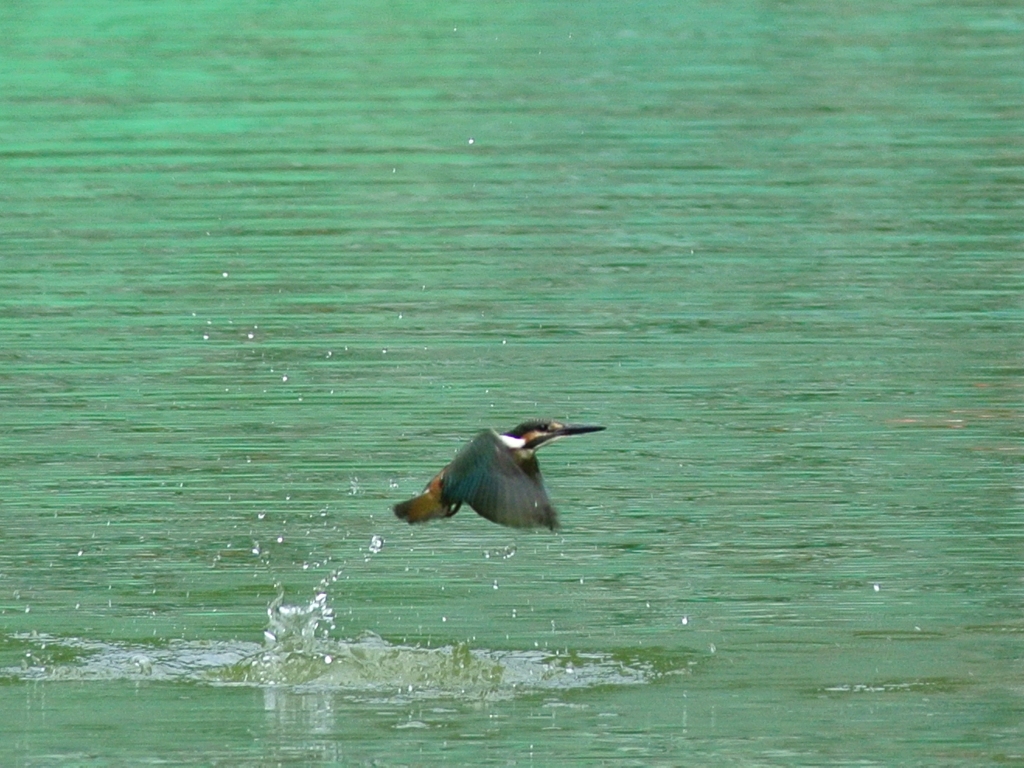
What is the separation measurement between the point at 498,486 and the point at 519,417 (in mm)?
3636

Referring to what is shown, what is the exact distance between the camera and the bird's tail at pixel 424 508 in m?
7.21

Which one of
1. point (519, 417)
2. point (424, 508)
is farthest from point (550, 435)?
point (519, 417)

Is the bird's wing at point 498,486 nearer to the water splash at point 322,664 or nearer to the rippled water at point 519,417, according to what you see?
the rippled water at point 519,417

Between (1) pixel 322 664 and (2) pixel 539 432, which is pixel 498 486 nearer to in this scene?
(2) pixel 539 432

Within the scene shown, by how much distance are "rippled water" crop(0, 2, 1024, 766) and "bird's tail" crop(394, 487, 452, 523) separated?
54 cm

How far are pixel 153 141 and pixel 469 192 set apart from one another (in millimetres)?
3328

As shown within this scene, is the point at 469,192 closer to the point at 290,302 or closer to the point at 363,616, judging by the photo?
the point at 290,302

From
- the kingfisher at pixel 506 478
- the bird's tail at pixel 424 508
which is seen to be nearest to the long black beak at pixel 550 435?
the kingfisher at pixel 506 478

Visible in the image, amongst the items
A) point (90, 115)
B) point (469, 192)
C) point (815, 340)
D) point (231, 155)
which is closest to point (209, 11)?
point (90, 115)

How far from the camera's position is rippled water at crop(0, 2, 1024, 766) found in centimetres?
732

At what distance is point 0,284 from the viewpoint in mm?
13430

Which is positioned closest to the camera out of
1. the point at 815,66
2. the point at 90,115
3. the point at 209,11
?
the point at 90,115

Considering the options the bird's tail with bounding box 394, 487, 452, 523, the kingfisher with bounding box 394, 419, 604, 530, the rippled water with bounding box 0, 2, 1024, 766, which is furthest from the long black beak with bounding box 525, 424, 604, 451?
the rippled water with bounding box 0, 2, 1024, 766

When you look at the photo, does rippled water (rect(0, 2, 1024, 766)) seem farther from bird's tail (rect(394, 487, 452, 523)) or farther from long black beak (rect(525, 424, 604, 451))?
long black beak (rect(525, 424, 604, 451))
